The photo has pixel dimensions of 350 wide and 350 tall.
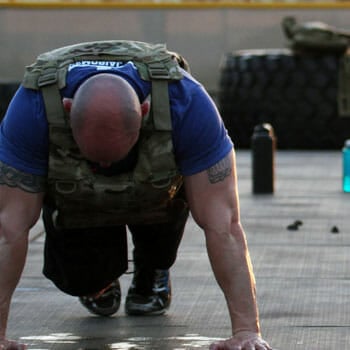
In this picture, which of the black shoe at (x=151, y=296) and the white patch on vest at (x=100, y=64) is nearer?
the white patch on vest at (x=100, y=64)

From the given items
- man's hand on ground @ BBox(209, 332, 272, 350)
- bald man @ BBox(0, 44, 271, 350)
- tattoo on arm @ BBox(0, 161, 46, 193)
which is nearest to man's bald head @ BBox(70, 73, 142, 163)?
bald man @ BBox(0, 44, 271, 350)

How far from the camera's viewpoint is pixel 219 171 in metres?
4.59

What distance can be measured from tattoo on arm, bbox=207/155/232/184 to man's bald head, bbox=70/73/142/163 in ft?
1.28

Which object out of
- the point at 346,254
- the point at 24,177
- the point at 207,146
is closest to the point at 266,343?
the point at 207,146

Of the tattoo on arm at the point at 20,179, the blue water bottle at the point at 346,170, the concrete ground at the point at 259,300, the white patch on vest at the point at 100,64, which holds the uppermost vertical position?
the white patch on vest at the point at 100,64

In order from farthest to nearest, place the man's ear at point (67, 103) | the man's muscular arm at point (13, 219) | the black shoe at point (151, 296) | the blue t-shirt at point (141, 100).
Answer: the black shoe at point (151, 296) → the man's muscular arm at point (13, 219) → the blue t-shirt at point (141, 100) → the man's ear at point (67, 103)

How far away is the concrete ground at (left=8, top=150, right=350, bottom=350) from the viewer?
5.17 m

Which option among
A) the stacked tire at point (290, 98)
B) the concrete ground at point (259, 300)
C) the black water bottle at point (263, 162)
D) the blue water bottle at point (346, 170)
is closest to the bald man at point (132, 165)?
the concrete ground at point (259, 300)

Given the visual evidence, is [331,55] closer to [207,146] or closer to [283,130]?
[283,130]

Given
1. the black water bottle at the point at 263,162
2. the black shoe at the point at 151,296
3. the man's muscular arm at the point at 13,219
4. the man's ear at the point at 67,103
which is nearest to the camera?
the man's ear at the point at 67,103

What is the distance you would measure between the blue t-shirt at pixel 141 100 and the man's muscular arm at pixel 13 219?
0.05 meters

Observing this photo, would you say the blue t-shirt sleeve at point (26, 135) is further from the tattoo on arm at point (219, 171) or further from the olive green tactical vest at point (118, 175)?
the tattoo on arm at point (219, 171)

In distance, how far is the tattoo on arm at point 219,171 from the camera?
15.0 feet

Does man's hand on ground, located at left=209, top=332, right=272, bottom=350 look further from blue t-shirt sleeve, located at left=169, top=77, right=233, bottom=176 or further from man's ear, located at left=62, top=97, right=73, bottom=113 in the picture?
man's ear, located at left=62, top=97, right=73, bottom=113
